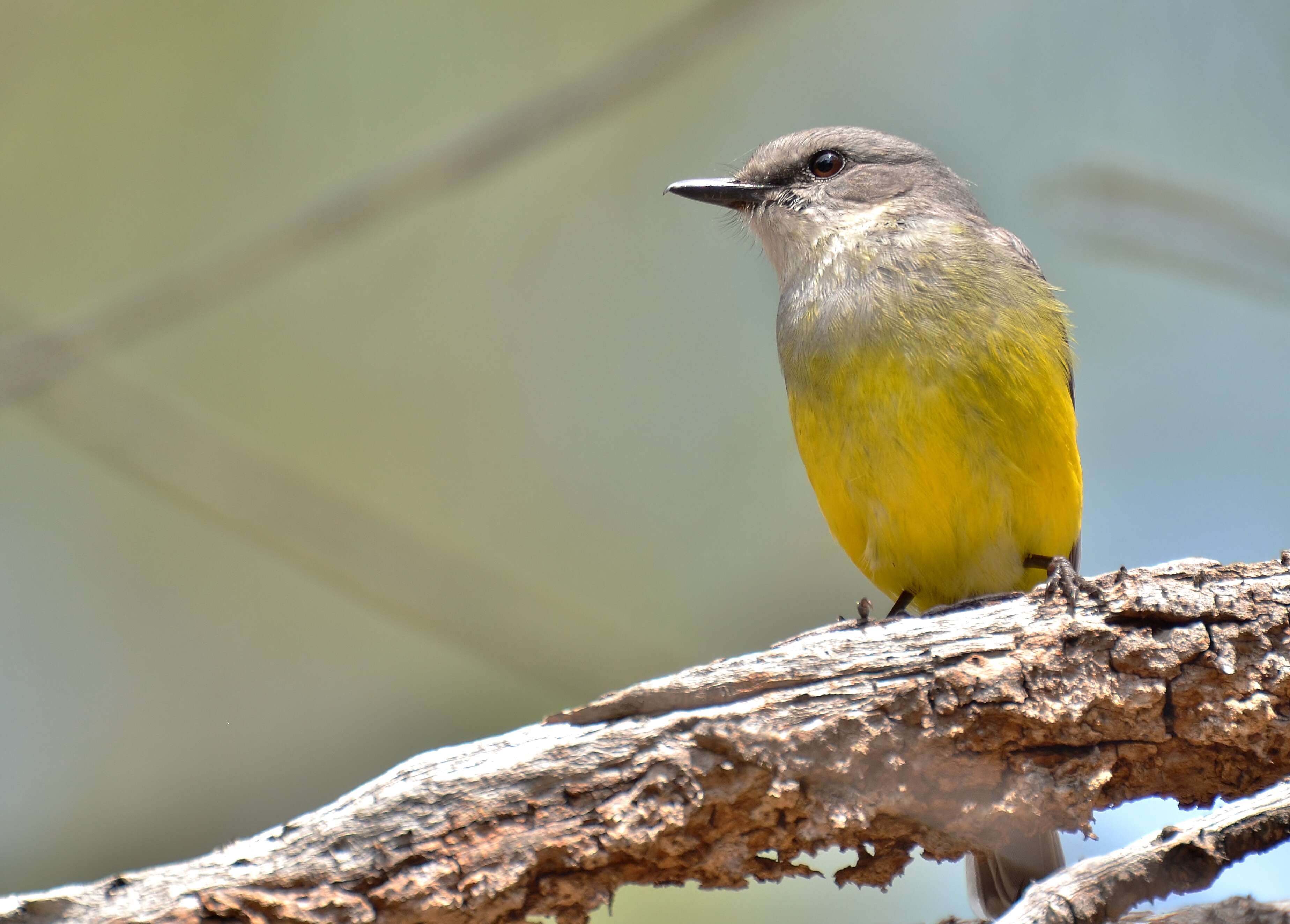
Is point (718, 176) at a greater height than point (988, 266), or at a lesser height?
greater

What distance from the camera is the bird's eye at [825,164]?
5.62 metres

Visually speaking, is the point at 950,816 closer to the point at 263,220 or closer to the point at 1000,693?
the point at 1000,693

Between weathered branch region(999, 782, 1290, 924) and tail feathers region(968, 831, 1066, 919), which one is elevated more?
tail feathers region(968, 831, 1066, 919)

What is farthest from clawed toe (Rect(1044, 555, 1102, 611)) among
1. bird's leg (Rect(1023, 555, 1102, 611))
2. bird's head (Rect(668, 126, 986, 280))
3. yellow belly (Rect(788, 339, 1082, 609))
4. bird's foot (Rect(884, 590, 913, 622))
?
bird's head (Rect(668, 126, 986, 280))

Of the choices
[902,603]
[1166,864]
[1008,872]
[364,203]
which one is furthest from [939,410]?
[364,203]

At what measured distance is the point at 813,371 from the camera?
184 inches

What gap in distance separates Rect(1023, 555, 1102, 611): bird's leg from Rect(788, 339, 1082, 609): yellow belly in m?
0.85

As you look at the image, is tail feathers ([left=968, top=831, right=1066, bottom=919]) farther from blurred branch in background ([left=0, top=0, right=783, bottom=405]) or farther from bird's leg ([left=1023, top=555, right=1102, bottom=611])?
blurred branch in background ([left=0, top=0, right=783, bottom=405])

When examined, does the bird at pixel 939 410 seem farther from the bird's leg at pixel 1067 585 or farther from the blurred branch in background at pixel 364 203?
the blurred branch in background at pixel 364 203

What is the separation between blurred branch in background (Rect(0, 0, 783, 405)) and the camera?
3.63m

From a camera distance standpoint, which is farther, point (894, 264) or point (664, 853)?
point (894, 264)

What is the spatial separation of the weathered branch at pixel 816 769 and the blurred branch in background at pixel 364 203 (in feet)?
5.16

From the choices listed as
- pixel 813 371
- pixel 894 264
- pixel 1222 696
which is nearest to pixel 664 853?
pixel 1222 696

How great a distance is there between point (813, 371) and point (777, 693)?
179 cm
